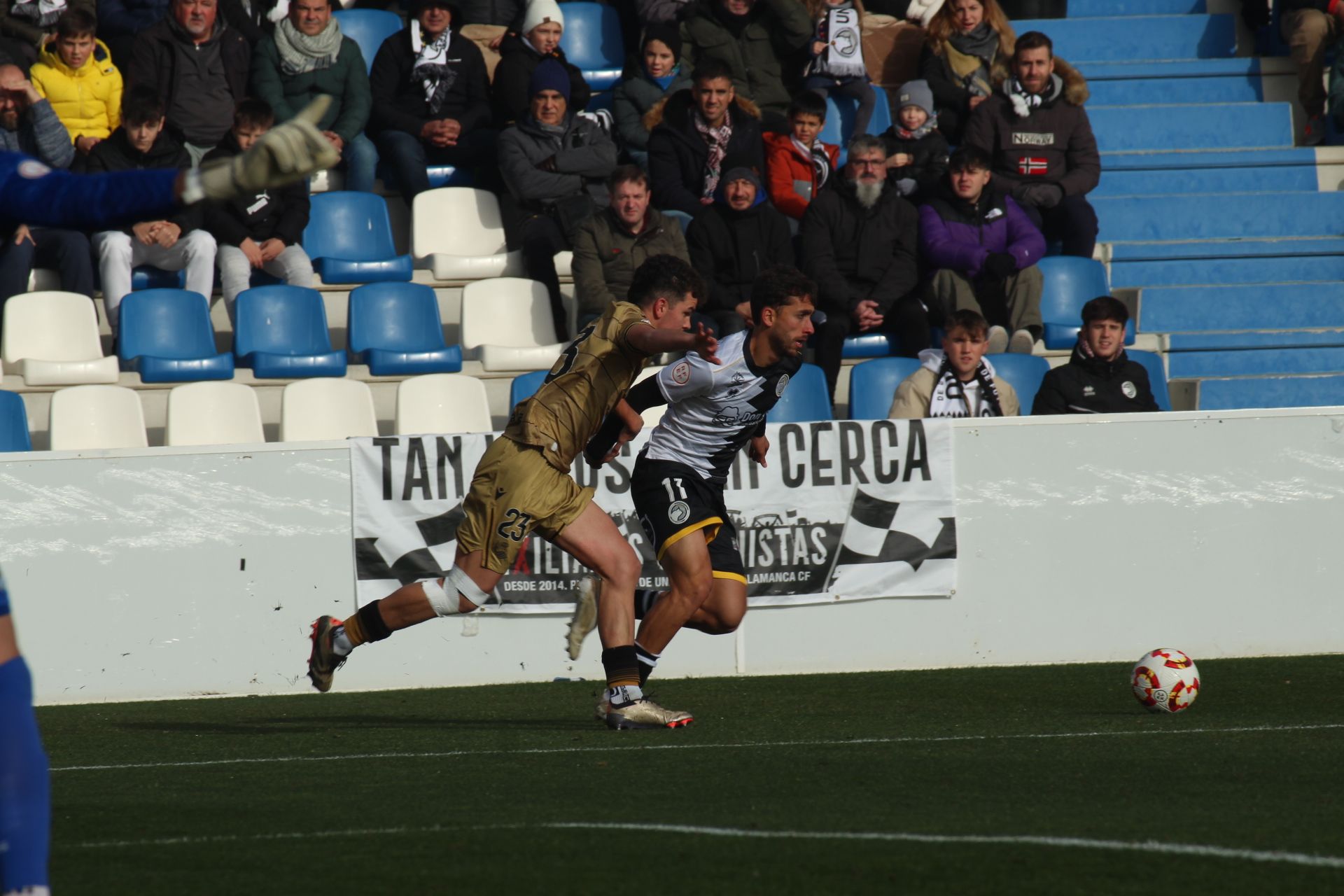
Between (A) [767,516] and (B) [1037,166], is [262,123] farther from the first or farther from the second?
(B) [1037,166]

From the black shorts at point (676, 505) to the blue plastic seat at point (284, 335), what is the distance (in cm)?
459

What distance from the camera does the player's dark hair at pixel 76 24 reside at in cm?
1256

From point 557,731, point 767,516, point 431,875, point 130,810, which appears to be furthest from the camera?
point 767,516

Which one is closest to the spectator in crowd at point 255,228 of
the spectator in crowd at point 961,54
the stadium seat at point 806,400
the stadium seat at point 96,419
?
the stadium seat at point 96,419

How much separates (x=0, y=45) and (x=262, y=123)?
7.33 feet

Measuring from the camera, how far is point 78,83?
Answer: 42.0 feet

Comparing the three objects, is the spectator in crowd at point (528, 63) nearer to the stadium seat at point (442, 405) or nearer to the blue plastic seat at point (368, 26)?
the blue plastic seat at point (368, 26)

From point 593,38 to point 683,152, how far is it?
9.27 ft

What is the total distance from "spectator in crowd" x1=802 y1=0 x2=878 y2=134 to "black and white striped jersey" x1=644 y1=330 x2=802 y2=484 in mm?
6670

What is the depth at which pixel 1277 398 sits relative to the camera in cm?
1328

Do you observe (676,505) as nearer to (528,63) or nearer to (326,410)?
(326,410)

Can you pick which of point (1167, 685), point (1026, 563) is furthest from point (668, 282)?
point (1026, 563)

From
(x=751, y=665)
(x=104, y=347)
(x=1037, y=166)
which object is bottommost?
(x=751, y=665)

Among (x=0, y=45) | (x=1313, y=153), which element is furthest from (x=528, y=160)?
(x=1313, y=153)
